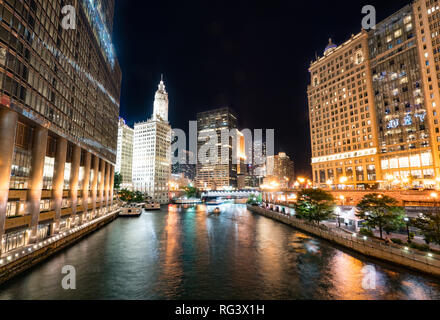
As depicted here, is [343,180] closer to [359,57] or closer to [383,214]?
[359,57]

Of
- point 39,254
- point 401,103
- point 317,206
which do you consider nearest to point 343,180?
point 401,103

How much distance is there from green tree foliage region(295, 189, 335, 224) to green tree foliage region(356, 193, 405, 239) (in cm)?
1508

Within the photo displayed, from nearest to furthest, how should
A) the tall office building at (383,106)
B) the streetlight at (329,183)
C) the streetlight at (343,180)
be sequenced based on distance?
the tall office building at (383,106) < the streetlight at (343,180) < the streetlight at (329,183)

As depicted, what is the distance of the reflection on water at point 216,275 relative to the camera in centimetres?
2225

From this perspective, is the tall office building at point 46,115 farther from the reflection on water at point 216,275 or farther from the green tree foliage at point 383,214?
the green tree foliage at point 383,214

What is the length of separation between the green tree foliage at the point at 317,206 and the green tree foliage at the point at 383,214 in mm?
15077

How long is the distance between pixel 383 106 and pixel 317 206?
264 ft

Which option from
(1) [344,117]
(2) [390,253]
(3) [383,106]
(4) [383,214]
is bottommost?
(2) [390,253]

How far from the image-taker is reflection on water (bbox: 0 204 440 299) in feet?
73.0

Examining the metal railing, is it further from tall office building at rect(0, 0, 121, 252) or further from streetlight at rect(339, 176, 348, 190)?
streetlight at rect(339, 176, 348, 190)

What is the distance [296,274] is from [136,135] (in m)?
194

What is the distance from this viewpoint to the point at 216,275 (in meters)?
27.7

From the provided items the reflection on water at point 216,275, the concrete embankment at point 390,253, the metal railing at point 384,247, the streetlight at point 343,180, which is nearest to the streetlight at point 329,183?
the streetlight at point 343,180

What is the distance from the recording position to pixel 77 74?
54406 millimetres
